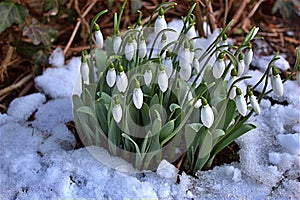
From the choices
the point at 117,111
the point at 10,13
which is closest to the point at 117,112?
the point at 117,111

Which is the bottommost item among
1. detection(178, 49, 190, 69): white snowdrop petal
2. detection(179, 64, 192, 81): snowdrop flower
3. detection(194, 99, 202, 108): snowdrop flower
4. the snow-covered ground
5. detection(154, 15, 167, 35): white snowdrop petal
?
the snow-covered ground

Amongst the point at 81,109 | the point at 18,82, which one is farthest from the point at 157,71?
the point at 18,82

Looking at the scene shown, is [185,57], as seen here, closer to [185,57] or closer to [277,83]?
[185,57]

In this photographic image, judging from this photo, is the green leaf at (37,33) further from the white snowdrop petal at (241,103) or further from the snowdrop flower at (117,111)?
the white snowdrop petal at (241,103)

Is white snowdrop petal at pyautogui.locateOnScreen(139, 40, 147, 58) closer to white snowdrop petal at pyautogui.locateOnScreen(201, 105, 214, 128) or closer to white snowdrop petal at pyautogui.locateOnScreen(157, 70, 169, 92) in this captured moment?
white snowdrop petal at pyautogui.locateOnScreen(157, 70, 169, 92)

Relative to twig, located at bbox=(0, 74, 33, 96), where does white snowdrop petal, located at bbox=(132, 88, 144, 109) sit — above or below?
above

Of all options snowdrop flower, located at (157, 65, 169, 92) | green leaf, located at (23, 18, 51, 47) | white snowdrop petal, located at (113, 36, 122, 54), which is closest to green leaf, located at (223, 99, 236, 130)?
snowdrop flower, located at (157, 65, 169, 92)
